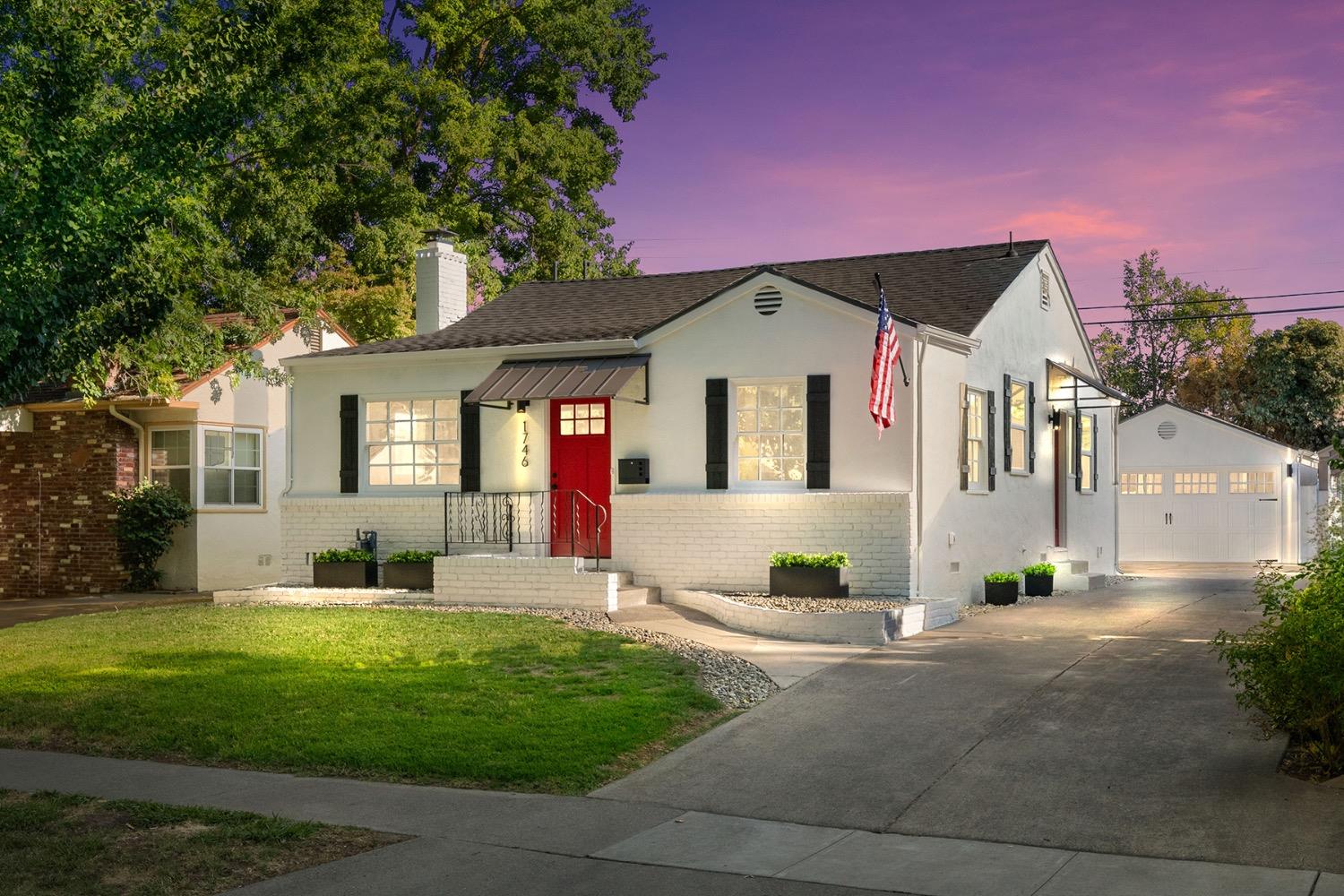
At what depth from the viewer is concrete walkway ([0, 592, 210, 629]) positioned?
57.2 ft

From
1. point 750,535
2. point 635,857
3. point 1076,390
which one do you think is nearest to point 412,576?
point 750,535

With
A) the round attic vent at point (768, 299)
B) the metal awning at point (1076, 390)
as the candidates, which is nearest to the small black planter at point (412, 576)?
the round attic vent at point (768, 299)

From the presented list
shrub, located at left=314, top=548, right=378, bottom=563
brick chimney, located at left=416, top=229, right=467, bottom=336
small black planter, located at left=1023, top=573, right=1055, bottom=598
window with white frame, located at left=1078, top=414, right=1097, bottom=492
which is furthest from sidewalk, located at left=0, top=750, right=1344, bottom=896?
window with white frame, located at left=1078, top=414, right=1097, bottom=492

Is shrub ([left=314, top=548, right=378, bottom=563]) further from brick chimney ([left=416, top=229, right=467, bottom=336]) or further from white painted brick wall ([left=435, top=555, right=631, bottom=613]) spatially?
brick chimney ([left=416, top=229, right=467, bottom=336])

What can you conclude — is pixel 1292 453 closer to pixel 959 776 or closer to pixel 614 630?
pixel 614 630

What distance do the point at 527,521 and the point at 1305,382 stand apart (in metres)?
27.4

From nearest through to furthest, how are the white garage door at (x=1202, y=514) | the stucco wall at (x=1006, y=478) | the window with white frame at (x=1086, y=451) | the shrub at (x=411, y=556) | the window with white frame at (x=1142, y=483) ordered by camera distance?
the stucco wall at (x=1006, y=478) < the shrub at (x=411, y=556) < the window with white frame at (x=1086, y=451) < the white garage door at (x=1202, y=514) < the window with white frame at (x=1142, y=483)

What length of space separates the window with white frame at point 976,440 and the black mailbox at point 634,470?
14.4 ft

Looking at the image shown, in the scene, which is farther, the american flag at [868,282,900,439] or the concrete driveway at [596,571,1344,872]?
the american flag at [868,282,900,439]

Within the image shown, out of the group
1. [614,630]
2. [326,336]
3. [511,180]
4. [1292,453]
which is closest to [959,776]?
[614,630]

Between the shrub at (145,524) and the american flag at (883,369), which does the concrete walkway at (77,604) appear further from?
the american flag at (883,369)

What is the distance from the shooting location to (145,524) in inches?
818

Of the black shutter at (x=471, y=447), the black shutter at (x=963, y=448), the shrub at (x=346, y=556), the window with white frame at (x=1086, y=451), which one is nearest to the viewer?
the black shutter at (x=963, y=448)

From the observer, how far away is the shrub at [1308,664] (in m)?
7.37
